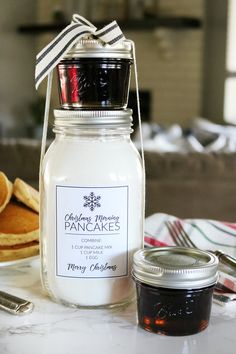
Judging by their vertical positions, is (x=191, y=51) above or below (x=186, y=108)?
above

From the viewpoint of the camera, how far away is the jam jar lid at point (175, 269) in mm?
632

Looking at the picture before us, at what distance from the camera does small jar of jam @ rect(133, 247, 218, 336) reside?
633 mm

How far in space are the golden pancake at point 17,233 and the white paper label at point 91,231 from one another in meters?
0.13

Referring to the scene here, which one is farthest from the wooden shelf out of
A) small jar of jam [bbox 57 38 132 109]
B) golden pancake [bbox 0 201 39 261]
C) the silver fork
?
small jar of jam [bbox 57 38 132 109]

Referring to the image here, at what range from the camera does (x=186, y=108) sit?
5891mm

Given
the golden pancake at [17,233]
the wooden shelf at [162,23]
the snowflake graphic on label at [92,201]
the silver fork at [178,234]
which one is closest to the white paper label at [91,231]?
the snowflake graphic on label at [92,201]

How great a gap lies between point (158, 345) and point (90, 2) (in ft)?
19.0

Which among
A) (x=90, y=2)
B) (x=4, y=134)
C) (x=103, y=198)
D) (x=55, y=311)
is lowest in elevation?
(x=4, y=134)

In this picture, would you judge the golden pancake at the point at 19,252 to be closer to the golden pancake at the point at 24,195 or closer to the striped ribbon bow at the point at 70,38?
the golden pancake at the point at 24,195

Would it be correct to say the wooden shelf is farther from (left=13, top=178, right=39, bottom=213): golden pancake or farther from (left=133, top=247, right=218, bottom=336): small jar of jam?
(left=133, top=247, right=218, bottom=336): small jar of jam

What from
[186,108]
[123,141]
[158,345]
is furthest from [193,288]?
[186,108]

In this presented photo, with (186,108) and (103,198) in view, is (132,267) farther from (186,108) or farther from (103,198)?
(186,108)

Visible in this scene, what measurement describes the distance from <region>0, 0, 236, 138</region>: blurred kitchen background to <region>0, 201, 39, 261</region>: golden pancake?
479cm

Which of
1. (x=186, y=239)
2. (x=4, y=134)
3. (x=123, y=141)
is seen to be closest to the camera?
(x=123, y=141)
